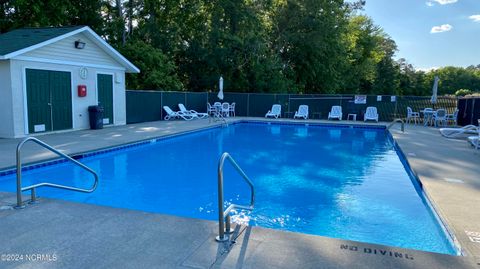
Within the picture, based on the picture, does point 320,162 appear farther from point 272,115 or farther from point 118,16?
point 118,16

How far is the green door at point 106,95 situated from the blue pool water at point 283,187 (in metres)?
3.34

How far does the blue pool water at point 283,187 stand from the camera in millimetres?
4430

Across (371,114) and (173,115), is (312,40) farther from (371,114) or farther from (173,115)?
(173,115)

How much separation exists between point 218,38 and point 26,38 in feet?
39.6

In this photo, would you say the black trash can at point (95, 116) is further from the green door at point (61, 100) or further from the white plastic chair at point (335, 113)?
the white plastic chair at point (335, 113)

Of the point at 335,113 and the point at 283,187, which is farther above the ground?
the point at 335,113

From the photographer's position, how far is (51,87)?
10312 mm

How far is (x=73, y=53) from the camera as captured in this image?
36.1 ft

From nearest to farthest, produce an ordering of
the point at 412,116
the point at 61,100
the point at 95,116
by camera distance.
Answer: the point at 61,100, the point at 95,116, the point at 412,116

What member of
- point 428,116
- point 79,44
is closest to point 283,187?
point 79,44

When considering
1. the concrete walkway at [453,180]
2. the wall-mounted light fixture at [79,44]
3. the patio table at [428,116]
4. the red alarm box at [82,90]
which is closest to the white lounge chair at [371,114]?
the patio table at [428,116]

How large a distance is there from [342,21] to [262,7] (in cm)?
532

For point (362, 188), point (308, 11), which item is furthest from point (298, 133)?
point (308, 11)

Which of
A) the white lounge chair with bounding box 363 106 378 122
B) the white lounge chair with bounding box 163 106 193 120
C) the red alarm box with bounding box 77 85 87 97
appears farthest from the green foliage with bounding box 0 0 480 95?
the red alarm box with bounding box 77 85 87 97
